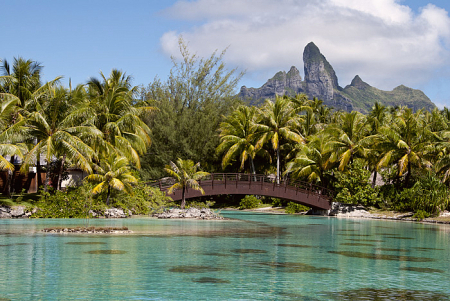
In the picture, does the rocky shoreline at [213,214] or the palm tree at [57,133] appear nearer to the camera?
the palm tree at [57,133]

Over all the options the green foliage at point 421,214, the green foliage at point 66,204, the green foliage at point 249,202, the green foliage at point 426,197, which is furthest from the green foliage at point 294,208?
the green foliage at point 66,204

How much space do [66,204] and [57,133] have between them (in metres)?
4.56

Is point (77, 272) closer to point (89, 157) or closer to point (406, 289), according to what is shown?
point (406, 289)

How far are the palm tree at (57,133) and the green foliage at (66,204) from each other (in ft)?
4.00

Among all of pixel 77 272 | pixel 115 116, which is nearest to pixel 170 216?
pixel 115 116

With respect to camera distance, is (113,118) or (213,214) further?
(113,118)

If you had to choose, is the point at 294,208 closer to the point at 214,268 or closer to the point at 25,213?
the point at 25,213

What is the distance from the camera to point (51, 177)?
3712 cm

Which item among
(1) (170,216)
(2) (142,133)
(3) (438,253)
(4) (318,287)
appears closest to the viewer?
(4) (318,287)

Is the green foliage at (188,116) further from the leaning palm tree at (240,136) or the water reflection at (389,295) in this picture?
the water reflection at (389,295)

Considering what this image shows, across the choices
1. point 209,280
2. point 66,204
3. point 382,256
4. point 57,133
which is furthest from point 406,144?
point 209,280

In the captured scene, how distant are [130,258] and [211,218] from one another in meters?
20.2

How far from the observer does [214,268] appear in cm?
1245

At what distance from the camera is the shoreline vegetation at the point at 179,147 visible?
101 ft
